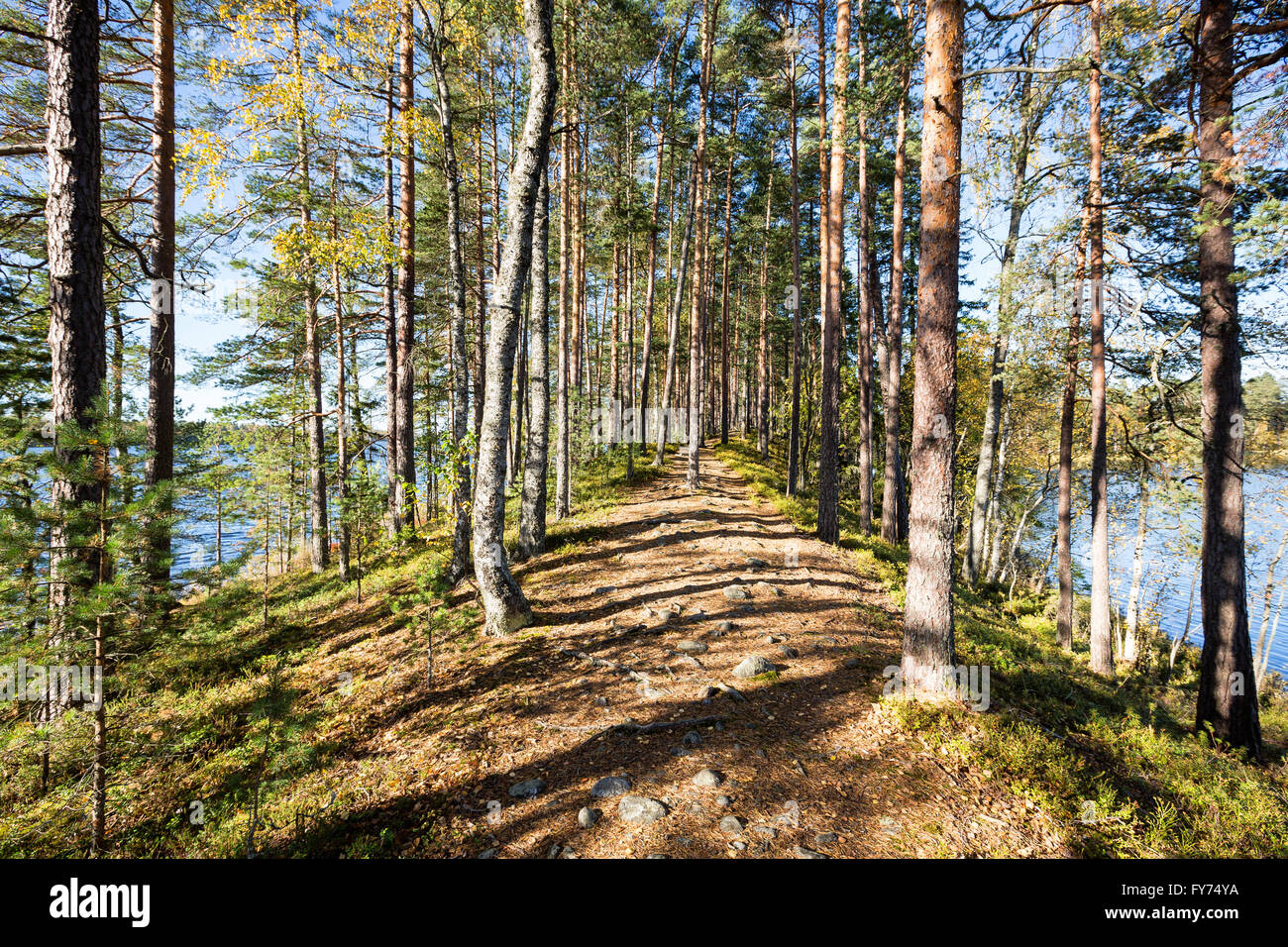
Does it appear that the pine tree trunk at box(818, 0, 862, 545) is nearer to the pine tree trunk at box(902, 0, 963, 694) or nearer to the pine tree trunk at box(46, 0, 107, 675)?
the pine tree trunk at box(902, 0, 963, 694)

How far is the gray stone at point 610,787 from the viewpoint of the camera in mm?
3338

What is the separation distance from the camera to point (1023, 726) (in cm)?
447

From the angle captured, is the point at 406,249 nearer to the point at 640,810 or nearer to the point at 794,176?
the point at 640,810

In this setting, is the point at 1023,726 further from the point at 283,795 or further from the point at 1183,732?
the point at 283,795

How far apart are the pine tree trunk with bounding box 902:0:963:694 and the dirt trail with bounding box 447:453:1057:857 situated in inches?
31.5

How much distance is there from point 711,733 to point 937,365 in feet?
14.1

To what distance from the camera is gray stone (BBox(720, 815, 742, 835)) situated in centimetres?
299

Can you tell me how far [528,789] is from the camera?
347 cm

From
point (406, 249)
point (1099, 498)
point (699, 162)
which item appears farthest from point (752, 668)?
point (699, 162)

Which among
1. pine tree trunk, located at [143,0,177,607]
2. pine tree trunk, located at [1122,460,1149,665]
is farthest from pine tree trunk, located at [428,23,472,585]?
pine tree trunk, located at [1122,460,1149,665]

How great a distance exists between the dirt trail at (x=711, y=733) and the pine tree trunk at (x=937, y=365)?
80 cm

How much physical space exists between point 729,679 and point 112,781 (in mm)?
5801

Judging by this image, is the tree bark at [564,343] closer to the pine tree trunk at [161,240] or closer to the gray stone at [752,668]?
the pine tree trunk at [161,240]
